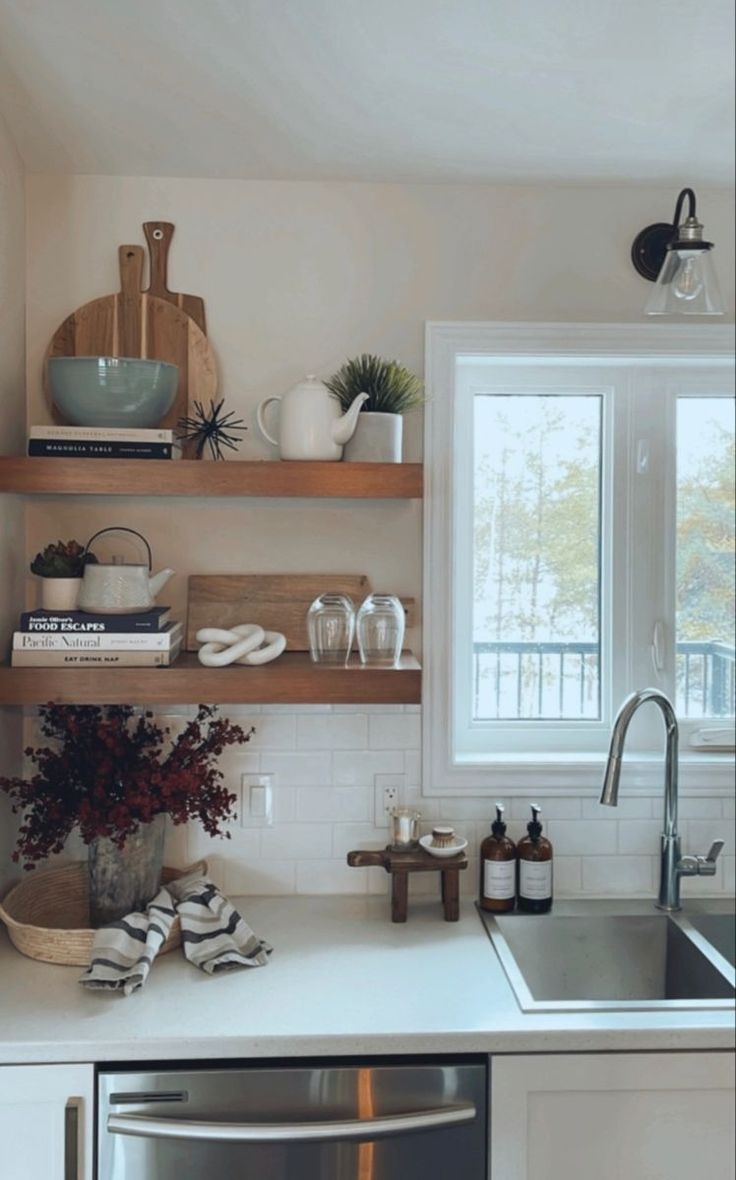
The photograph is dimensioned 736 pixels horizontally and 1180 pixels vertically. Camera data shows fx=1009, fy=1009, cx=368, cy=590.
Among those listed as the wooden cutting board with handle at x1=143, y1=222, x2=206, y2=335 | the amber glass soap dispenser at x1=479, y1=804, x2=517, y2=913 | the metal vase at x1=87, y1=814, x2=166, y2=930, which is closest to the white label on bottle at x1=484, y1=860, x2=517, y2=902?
the amber glass soap dispenser at x1=479, y1=804, x2=517, y2=913

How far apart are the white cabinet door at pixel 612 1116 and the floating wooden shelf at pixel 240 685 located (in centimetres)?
63

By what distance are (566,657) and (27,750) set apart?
1141 mm

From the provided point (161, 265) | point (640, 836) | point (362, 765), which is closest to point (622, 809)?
point (640, 836)

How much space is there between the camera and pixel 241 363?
2057mm

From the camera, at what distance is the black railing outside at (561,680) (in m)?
2.23

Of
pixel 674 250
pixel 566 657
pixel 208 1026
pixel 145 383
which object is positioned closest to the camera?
pixel 208 1026

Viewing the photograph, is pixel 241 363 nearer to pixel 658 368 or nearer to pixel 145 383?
pixel 145 383

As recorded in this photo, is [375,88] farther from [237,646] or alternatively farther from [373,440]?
[237,646]

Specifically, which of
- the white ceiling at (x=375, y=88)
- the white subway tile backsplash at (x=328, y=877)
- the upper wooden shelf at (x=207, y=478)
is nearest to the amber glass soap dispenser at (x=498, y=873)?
the white subway tile backsplash at (x=328, y=877)

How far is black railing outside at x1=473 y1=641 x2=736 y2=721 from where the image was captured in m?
2.23

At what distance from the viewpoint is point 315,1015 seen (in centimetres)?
157

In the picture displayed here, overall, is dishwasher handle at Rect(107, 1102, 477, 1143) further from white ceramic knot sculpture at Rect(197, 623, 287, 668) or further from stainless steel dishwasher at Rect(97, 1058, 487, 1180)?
white ceramic knot sculpture at Rect(197, 623, 287, 668)

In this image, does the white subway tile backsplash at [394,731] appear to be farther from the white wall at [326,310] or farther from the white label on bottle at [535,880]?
the white label on bottle at [535,880]

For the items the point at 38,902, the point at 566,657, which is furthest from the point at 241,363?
the point at 38,902
